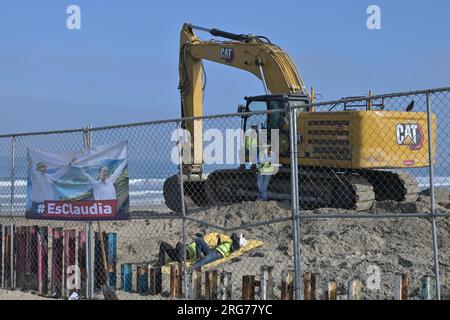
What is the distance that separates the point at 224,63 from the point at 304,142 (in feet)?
10.9

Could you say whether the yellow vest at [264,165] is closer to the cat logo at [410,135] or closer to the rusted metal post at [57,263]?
the cat logo at [410,135]

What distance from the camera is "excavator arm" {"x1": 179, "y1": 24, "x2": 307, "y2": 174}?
→ 52.2ft

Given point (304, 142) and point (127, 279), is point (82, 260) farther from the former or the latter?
point (304, 142)

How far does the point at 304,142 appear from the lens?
14648mm

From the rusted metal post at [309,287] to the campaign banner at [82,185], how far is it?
2.07 metres

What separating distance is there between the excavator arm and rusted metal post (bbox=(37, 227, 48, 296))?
21.2 feet

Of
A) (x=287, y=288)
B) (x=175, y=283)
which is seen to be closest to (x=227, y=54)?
(x=175, y=283)

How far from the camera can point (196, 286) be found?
8.46 metres

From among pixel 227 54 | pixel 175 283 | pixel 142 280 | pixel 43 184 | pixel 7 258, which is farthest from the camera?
pixel 227 54

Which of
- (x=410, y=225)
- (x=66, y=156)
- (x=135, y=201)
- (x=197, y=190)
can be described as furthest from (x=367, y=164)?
(x=135, y=201)

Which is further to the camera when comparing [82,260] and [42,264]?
[42,264]

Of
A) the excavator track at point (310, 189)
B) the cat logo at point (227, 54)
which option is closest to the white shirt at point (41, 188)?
the excavator track at point (310, 189)
